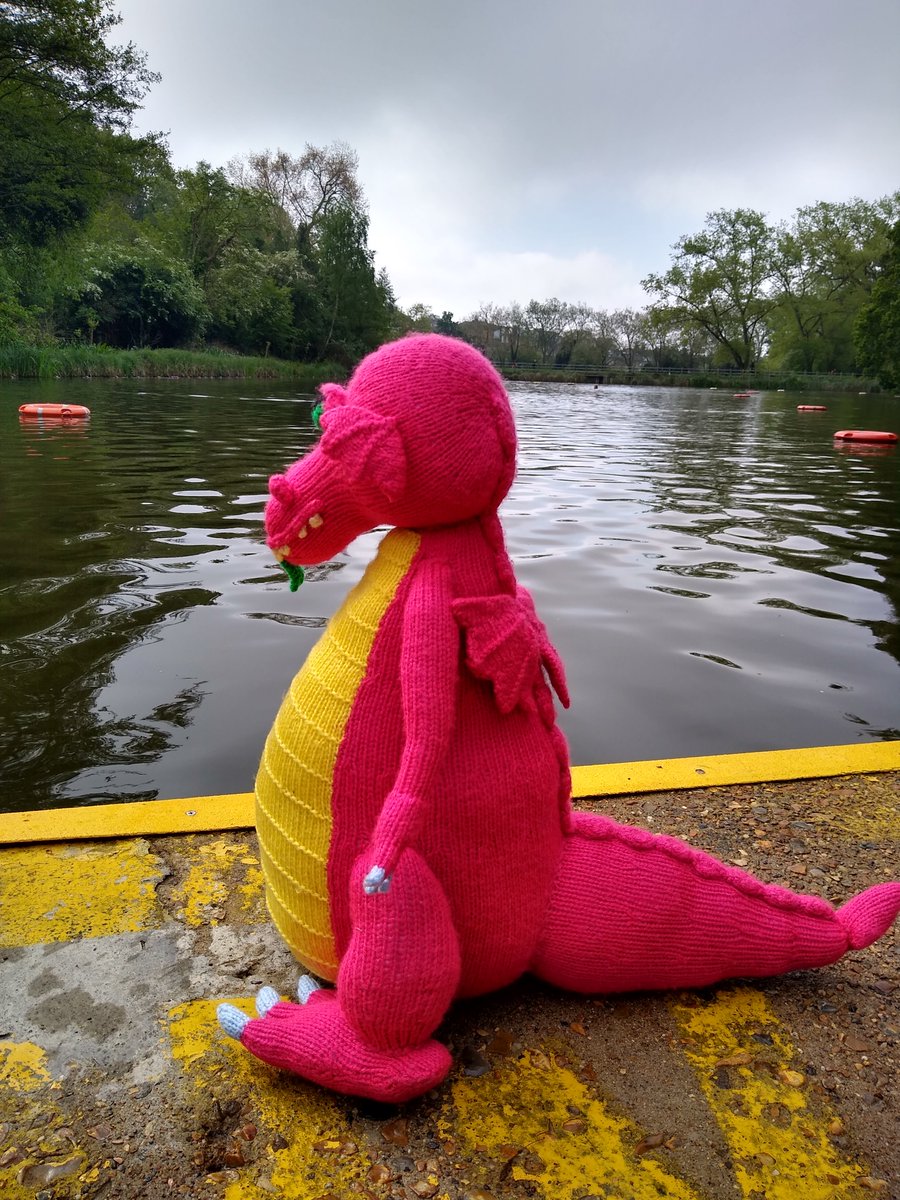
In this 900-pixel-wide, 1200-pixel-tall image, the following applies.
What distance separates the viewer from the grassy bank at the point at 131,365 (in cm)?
2434

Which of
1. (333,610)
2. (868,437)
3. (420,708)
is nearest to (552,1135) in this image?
(420,708)

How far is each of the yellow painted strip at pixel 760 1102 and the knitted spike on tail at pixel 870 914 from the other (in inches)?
10.2

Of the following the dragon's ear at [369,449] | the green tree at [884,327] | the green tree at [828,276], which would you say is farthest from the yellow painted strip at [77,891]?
the green tree at [828,276]

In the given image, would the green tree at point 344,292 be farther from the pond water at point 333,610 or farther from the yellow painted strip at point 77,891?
the yellow painted strip at point 77,891

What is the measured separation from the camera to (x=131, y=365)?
94.0 ft

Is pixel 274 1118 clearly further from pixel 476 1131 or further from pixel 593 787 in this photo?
pixel 593 787

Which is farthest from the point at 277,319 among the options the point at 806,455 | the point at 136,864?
the point at 136,864

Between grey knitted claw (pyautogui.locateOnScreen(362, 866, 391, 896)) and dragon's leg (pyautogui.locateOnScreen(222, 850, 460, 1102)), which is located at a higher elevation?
grey knitted claw (pyautogui.locateOnScreen(362, 866, 391, 896))

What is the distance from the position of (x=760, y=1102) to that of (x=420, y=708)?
0.99 m

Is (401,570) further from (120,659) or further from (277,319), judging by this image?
(277,319)

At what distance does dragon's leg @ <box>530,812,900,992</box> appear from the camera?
175 centimetres

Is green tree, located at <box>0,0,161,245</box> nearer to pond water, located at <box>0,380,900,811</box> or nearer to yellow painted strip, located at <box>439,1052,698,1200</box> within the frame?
pond water, located at <box>0,380,900,811</box>

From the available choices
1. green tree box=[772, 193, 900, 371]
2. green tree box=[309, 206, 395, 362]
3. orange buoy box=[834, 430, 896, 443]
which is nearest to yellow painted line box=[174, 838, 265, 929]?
orange buoy box=[834, 430, 896, 443]

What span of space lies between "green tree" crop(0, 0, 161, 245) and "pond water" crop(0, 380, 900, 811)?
1967cm
